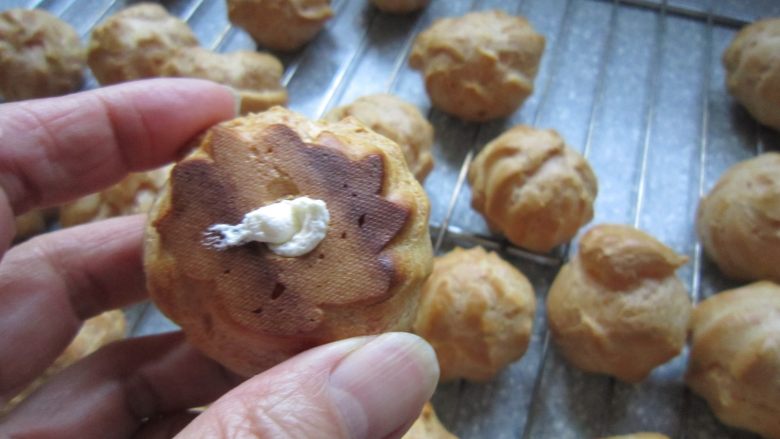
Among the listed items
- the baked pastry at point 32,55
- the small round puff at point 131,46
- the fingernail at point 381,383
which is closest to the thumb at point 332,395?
the fingernail at point 381,383

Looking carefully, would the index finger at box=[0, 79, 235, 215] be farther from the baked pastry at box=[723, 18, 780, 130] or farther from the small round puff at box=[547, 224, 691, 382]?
the baked pastry at box=[723, 18, 780, 130]

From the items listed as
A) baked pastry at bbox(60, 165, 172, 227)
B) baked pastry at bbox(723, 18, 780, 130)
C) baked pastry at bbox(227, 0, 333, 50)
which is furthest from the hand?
baked pastry at bbox(723, 18, 780, 130)

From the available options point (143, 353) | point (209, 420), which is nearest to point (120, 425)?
point (143, 353)

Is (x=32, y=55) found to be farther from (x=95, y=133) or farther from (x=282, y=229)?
(x=282, y=229)

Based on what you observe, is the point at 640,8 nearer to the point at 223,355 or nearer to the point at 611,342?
the point at 611,342

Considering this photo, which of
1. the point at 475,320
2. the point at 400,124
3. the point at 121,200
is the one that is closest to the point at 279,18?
the point at 400,124

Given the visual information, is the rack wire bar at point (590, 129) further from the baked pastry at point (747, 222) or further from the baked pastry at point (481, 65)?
the baked pastry at point (747, 222)
